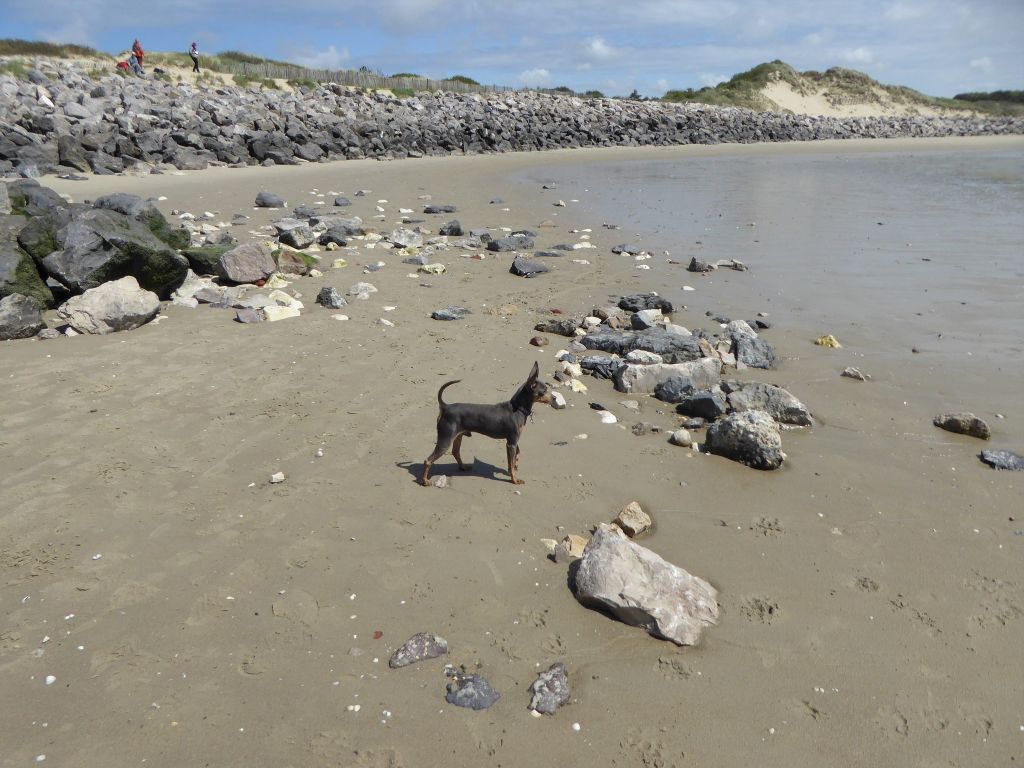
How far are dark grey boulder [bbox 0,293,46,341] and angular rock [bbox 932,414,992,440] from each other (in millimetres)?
9507

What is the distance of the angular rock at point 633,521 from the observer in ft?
14.8

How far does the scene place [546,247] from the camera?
13367 millimetres

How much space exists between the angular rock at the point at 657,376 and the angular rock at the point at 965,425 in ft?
6.68

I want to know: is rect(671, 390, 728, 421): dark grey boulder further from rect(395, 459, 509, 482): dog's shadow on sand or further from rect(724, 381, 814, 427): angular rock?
rect(395, 459, 509, 482): dog's shadow on sand

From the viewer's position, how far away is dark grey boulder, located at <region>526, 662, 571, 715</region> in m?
3.22

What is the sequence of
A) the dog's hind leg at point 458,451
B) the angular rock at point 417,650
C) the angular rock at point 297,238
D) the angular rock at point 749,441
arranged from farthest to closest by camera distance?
1. the angular rock at point 297,238
2. the angular rock at point 749,441
3. the dog's hind leg at point 458,451
4. the angular rock at point 417,650

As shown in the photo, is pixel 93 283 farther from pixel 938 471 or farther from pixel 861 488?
pixel 938 471

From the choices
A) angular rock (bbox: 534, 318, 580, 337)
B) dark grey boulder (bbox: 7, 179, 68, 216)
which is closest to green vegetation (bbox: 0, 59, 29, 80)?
dark grey boulder (bbox: 7, 179, 68, 216)

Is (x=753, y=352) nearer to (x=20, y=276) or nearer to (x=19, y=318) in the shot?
(x=19, y=318)

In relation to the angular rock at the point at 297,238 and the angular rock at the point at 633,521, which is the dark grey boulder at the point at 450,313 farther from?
the angular rock at the point at 633,521

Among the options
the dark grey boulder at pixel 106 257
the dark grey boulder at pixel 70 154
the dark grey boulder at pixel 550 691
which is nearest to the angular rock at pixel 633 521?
the dark grey boulder at pixel 550 691

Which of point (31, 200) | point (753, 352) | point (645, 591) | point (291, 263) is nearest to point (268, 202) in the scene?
point (31, 200)

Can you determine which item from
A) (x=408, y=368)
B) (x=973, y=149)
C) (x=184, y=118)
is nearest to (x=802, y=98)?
(x=973, y=149)

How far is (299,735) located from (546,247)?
445 inches
